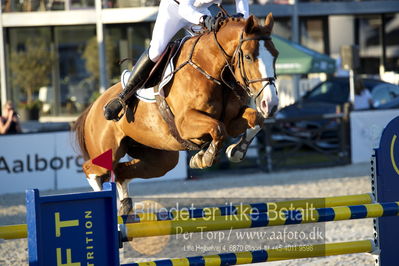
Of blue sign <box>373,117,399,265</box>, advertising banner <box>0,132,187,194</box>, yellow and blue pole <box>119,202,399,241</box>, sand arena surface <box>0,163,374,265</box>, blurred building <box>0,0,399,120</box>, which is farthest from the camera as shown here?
blurred building <box>0,0,399,120</box>

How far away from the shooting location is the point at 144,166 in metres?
6.85

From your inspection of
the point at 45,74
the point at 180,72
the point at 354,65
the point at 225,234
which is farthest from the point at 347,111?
the point at 45,74

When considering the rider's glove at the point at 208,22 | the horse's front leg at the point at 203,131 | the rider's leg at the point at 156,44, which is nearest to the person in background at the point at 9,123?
the rider's leg at the point at 156,44

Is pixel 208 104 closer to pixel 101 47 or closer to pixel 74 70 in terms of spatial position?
pixel 101 47

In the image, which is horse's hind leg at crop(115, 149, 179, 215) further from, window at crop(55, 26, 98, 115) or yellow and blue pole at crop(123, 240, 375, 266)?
window at crop(55, 26, 98, 115)

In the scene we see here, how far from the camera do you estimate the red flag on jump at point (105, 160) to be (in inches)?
264

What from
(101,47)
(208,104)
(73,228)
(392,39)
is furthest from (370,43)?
(73,228)

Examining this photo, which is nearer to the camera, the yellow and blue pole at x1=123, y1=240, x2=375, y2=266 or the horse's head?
the yellow and blue pole at x1=123, y1=240, x2=375, y2=266

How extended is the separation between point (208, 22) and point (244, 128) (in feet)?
2.76

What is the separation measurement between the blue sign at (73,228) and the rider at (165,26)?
1.90m

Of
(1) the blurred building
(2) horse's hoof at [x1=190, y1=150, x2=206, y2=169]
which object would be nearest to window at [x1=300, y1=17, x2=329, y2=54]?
(1) the blurred building

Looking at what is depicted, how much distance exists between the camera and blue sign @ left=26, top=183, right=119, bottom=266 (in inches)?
161

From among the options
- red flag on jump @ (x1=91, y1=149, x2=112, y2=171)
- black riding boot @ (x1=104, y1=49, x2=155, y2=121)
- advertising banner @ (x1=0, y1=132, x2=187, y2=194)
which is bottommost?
advertising banner @ (x1=0, y1=132, x2=187, y2=194)

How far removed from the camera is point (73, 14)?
795 inches
